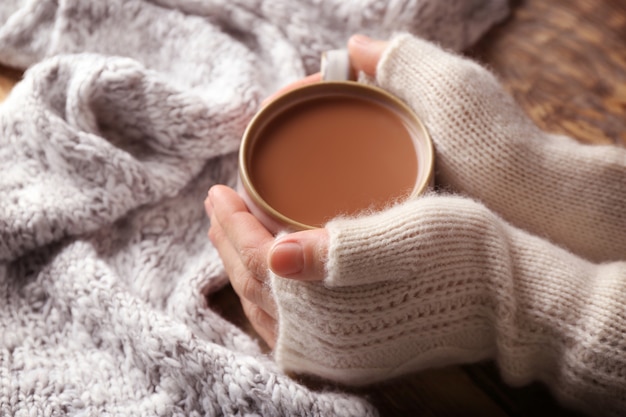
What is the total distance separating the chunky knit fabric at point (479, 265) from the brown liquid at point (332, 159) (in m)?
0.04

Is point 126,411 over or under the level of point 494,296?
under

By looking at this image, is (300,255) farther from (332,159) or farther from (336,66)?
(336,66)

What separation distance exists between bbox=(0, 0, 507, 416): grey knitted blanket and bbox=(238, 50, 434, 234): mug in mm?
116

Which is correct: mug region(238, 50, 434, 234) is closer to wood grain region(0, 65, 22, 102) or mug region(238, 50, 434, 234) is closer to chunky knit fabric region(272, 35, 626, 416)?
chunky knit fabric region(272, 35, 626, 416)

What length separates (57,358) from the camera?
0.63 meters

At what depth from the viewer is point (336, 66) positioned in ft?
2.24

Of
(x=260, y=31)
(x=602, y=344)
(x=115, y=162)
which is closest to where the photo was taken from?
(x=602, y=344)

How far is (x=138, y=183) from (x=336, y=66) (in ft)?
0.81

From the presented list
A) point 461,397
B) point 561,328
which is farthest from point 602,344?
point 461,397

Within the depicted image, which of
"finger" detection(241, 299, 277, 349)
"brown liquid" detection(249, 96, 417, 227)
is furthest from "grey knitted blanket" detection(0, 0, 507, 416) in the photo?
"brown liquid" detection(249, 96, 417, 227)

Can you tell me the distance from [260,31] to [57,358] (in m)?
0.45

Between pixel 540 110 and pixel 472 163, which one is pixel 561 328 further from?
pixel 540 110

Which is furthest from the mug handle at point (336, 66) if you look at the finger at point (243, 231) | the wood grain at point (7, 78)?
the wood grain at point (7, 78)

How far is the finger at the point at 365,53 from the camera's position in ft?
2.22
